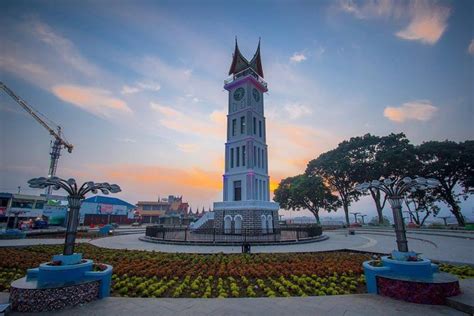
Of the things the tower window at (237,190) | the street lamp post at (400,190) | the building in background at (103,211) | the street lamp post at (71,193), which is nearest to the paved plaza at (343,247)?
the street lamp post at (400,190)

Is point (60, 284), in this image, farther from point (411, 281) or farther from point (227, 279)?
point (411, 281)

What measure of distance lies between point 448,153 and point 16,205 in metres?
78.1

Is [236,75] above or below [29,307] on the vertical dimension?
above

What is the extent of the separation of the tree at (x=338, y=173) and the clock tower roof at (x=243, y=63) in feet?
66.1

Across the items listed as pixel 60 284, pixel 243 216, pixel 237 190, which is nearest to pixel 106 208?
pixel 237 190

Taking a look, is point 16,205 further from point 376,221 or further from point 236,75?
point 376,221

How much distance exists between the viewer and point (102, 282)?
19.5ft

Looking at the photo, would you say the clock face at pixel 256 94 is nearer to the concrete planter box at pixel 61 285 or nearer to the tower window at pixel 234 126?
the tower window at pixel 234 126

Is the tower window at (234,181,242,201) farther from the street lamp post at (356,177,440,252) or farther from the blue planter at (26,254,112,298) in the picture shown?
the blue planter at (26,254,112,298)

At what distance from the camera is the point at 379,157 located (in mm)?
35125

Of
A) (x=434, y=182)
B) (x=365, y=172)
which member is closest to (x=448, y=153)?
(x=365, y=172)

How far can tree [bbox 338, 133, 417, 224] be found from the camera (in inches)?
1313

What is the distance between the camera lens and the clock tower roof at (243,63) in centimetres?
3113

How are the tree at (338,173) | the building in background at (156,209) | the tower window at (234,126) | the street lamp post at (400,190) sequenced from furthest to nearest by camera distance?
the building in background at (156,209) → the tree at (338,173) → the tower window at (234,126) → the street lamp post at (400,190)
